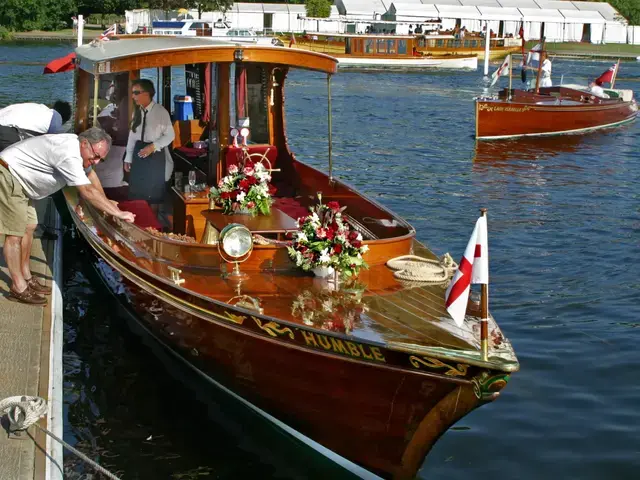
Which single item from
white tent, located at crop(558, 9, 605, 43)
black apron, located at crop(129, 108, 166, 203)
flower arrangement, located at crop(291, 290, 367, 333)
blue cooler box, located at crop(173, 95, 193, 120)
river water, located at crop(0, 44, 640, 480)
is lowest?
river water, located at crop(0, 44, 640, 480)

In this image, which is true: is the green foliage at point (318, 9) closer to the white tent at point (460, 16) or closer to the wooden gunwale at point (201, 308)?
the white tent at point (460, 16)

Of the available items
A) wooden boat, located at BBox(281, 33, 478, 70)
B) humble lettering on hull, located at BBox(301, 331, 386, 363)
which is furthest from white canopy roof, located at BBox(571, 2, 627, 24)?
humble lettering on hull, located at BBox(301, 331, 386, 363)

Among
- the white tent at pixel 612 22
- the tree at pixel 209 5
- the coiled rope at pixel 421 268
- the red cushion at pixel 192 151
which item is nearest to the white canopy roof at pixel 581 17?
the white tent at pixel 612 22

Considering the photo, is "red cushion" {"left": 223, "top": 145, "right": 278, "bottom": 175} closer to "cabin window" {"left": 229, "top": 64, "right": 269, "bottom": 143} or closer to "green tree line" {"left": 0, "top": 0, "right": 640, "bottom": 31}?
"cabin window" {"left": 229, "top": 64, "right": 269, "bottom": 143}

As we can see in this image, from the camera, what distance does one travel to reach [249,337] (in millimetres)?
6867

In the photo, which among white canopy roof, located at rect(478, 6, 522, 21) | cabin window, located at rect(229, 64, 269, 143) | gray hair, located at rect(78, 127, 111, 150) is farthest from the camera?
white canopy roof, located at rect(478, 6, 522, 21)

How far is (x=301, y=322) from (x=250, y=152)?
3.46 meters

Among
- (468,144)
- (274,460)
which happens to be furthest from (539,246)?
(468,144)

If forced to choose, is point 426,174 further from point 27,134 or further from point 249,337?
point 249,337

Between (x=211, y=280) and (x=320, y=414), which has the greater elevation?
(x=211, y=280)

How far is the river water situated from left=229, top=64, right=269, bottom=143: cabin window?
99.5 inches

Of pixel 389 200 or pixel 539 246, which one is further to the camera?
pixel 389 200

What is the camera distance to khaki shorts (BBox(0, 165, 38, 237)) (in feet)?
25.8

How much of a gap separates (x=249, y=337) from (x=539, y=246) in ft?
25.9
